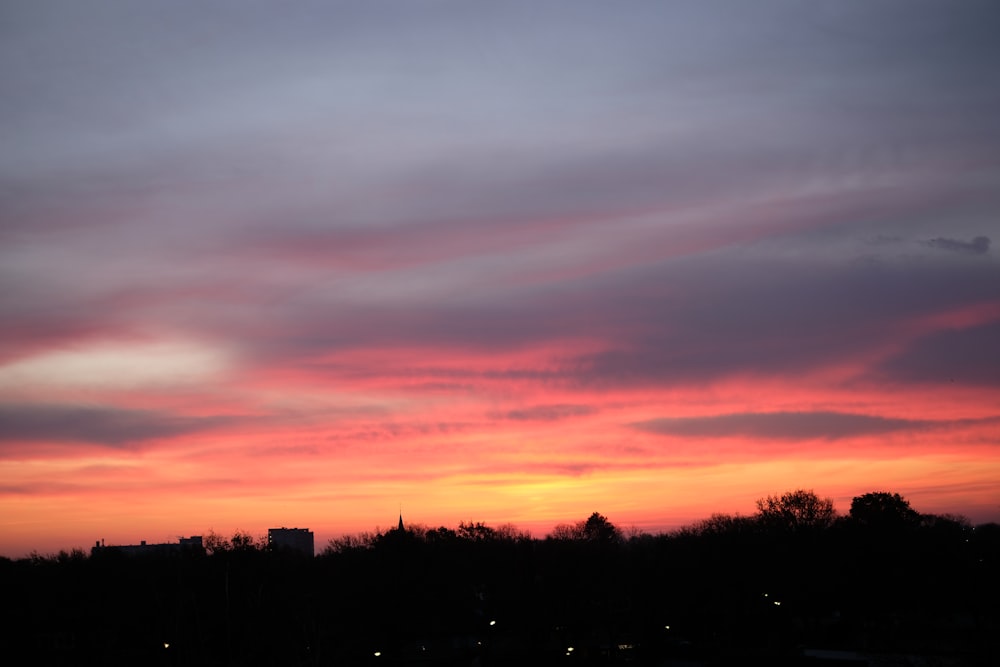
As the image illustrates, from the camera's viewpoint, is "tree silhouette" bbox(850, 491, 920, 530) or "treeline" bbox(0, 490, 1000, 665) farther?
"tree silhouette" bbox(850, 491, 920, 530)

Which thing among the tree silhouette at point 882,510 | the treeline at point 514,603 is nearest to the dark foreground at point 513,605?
the treeline at point 514,603

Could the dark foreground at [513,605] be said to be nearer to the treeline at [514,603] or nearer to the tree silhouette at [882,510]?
the treeline at [514,603]

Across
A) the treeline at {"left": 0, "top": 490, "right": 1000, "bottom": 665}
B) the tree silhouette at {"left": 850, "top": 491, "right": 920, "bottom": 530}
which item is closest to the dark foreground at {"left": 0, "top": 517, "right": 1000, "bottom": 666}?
the treeline at {"left": 0, "top": 490, "right": 1000, "bottom": 665}

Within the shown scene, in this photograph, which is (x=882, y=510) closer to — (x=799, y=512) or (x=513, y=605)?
(x=799, y=512)

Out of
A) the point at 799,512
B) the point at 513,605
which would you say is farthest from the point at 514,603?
the point at 799,512

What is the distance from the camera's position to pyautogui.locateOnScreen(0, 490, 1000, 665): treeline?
8631 centimetres

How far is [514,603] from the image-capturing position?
4176 inches

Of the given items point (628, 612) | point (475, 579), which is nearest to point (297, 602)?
point (475, 579)

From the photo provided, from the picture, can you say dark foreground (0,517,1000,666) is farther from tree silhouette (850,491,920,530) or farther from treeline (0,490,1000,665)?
tree silhouette (850,491,920,530)

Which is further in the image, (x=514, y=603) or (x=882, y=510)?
(x=882, y=510)

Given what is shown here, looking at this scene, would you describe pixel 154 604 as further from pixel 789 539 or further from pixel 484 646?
pixel 789 539

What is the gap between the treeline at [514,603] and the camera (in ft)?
283

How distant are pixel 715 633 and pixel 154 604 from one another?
5601 centimetres

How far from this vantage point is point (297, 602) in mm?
95500
